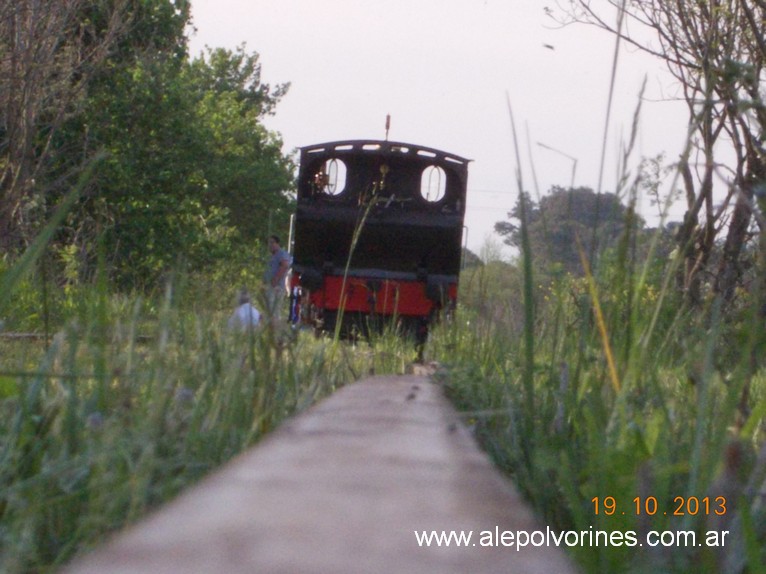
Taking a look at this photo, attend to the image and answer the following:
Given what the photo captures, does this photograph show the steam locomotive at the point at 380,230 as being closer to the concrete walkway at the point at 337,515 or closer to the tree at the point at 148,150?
the tree at the point at 148,150

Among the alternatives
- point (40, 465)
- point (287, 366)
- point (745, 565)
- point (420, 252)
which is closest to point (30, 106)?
point (420, 252)

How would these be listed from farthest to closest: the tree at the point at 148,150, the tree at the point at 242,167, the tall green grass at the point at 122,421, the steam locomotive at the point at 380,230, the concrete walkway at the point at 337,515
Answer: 1. the tree at the point at 242,167
2. the tree at the point at 148,150
3. the steam locomotive at the point at 380,230
4. the tall green grass at the point at 122,421
5. the concrete walkway at the point at 337,515

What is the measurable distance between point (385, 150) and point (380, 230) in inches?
52.0

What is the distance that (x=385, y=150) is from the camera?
15.8 metres

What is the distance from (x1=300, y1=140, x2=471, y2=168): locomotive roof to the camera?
15742 mm

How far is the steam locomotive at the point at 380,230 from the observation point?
564 inches

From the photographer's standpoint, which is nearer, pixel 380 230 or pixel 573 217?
pixel 573 217

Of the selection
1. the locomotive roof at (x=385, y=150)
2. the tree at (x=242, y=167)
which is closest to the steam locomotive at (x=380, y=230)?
the locomotive roof at (x=385, y=150)

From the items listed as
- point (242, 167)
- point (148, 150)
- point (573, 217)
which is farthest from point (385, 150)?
point (242, 167)

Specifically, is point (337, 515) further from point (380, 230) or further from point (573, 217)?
point (380, 230)

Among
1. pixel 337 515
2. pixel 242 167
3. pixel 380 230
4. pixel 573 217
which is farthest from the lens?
pixel 242 167

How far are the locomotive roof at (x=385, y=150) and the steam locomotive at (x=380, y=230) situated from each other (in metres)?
0.01

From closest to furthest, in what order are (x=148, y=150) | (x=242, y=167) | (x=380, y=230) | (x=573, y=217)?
(x=573, y=217)
(x=380, y=230)
(x=148, y=150)
(x=242, y=167)

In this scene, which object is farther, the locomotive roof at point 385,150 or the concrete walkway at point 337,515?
the locomotive roof at point 385,150
